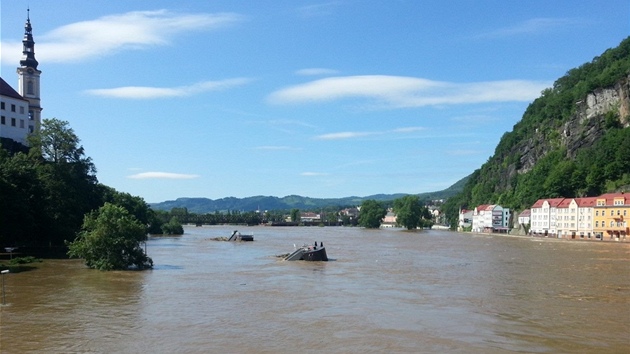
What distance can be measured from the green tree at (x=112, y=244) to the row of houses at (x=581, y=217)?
327 ft

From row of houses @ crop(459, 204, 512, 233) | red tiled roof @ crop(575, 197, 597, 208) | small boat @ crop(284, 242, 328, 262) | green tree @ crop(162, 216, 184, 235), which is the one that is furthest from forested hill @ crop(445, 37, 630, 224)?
small boat @ crop(284, 242, 328, 262)

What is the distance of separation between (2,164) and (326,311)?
4338cm

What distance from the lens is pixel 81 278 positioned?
38.4 meters

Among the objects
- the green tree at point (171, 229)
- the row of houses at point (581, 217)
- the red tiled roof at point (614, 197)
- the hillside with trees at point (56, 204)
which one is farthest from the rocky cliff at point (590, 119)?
the hillside with trees at point (56, 204)

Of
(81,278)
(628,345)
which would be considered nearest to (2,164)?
(81,278)

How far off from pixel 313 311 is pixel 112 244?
23362 millimetres

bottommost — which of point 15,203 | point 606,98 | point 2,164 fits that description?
point 15,203

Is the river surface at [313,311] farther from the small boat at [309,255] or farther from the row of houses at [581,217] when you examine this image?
the row of houses at [581,217]

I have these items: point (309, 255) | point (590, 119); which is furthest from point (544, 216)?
point (309, 255)

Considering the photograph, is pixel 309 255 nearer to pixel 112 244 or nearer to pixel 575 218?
pixel 112 244

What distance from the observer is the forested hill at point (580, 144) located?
430 ft

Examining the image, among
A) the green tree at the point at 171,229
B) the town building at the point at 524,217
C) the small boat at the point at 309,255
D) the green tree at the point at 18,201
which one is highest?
the green tree at the point at 18,201

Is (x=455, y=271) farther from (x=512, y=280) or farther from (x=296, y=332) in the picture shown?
(x=296, y=332)

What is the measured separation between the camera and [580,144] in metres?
147
